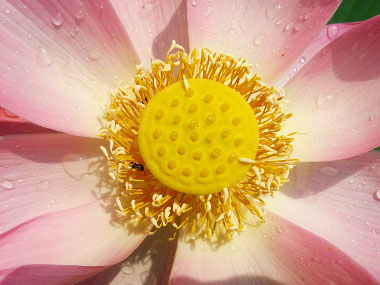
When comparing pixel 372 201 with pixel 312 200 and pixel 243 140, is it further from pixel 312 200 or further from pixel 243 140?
pixel 243 140

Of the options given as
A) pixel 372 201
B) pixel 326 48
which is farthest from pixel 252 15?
pixel 372 201

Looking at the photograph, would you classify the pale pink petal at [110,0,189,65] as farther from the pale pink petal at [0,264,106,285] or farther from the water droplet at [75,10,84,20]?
the pale pink petal at [0,264,106,285]

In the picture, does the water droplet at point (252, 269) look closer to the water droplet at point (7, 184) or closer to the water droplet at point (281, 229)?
the water droplet at point (281, 229)

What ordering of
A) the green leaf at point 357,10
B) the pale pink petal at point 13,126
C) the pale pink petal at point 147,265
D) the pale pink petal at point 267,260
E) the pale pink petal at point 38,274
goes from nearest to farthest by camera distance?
the pale pink petal at point 38,274 → the pale pink petal at point 267,260 → the pale pink petal at point 147,265 → the pale pink petal at point 13,126 → the green leaf at point 357,10

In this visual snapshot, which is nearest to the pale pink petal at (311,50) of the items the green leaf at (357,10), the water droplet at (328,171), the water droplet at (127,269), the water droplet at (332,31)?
the water droplet at (332,31)

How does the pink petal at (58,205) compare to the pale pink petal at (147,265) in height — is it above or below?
above

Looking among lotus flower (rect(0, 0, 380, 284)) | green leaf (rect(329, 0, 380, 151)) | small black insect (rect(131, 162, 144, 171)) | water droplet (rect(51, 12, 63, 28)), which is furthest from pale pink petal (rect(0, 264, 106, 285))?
green leaf (rect(329, 0, 380, 151))

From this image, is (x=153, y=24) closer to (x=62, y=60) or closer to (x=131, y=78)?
(x=131, y=78)
